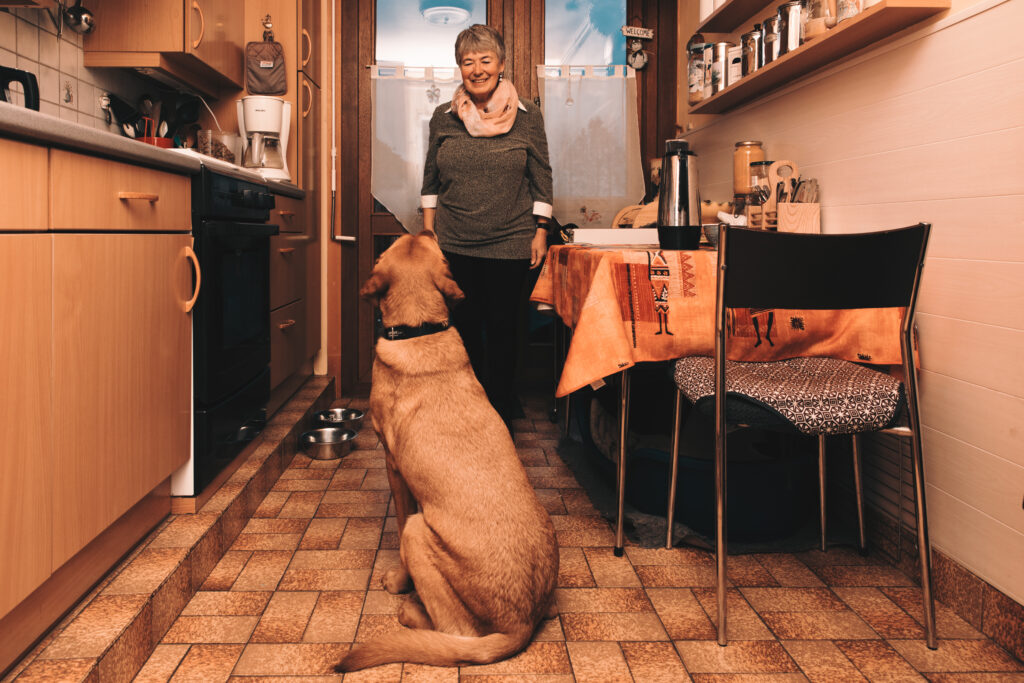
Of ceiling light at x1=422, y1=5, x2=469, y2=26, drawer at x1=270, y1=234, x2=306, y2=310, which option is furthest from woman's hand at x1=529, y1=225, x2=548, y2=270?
ceiling light at x1=422, y1=5, x2=469, y2=26

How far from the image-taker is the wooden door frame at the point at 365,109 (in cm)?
400

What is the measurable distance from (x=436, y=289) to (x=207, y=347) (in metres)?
0.82

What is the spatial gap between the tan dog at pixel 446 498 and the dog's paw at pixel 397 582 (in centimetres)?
7

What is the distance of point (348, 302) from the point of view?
4.12m

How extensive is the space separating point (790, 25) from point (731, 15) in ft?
2.58

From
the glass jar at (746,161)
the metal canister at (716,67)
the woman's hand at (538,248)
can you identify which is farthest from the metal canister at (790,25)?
the woman's hand at (538,248)

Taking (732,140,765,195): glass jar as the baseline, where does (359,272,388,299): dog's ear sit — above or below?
below

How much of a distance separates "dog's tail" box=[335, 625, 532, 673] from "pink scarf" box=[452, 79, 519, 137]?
6.33ft

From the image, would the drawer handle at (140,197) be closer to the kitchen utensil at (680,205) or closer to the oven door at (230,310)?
the oven door at (230,310)

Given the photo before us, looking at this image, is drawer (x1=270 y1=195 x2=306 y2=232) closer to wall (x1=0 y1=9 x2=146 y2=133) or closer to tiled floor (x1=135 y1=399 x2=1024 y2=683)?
wall (x1=0 y1=9 x2=146 y2=133)

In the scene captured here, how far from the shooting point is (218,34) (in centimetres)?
318

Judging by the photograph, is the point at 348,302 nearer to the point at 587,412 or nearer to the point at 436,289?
the point at 587,412

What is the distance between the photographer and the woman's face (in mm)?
2750

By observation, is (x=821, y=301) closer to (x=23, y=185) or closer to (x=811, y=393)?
(x=811, y=393)
